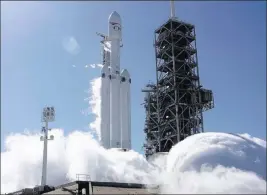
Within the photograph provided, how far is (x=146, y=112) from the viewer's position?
91.5 metres

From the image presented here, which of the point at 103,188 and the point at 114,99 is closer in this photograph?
the point at 103,188

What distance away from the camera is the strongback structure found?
3162 inches

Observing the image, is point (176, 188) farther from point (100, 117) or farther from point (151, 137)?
point (151, 137)

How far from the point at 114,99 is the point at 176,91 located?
1288cm

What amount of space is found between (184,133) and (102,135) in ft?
54.7

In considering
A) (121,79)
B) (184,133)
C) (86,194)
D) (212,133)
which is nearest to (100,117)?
(121,79)

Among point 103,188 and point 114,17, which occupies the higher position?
point 114,17

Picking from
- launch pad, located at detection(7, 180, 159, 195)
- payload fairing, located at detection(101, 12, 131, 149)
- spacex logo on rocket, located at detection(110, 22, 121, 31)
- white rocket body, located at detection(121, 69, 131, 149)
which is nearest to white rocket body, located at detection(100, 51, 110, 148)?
payload fairing, located at detection(101, 12, 131, 149)

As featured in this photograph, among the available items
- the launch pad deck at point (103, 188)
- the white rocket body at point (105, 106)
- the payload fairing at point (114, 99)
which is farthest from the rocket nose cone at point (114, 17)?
the launch pad deck at point (103, 188)

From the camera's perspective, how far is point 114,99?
241 feet

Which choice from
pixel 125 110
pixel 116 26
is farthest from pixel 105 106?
pixel 116 26

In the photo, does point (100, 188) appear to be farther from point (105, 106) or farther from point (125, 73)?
point (125, 73)

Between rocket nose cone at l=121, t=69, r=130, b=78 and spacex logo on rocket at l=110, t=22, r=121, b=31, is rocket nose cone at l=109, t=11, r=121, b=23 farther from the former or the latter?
rocket nose cone at l=121, t=69, r=130, b=78

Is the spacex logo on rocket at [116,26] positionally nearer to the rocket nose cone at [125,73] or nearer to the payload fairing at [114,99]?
the payload fairing at [114,99]
